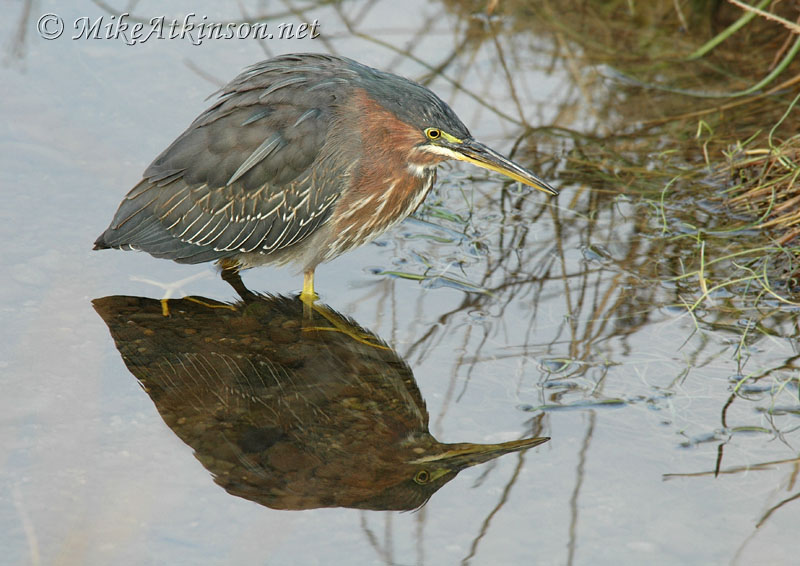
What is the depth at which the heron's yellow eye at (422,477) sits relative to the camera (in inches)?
169

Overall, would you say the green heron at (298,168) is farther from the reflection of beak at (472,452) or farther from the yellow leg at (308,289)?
the reflection of beak at (472,452)

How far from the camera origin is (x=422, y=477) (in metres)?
4.32

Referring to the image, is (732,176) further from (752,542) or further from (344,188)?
(752,542)

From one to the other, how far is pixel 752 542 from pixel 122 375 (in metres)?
2.92

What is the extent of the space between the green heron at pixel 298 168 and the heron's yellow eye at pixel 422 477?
58.1 inches

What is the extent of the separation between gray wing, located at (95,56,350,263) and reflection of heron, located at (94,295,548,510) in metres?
0.36

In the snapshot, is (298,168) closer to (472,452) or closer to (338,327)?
(338,327)

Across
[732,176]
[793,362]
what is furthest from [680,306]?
[732,176]

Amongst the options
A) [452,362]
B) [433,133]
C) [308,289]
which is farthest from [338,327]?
[433,133]

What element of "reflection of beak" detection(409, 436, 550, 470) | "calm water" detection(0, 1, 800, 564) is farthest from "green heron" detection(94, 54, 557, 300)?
"reflection of beak" detection(409, 436, 550, 470)

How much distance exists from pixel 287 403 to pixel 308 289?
0.96 meters

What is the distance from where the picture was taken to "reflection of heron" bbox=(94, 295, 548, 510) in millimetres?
4266

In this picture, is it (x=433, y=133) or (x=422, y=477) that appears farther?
(x=433, y=133)

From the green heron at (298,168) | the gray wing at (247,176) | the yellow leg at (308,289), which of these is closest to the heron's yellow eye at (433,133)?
the green heron at (298,168)
